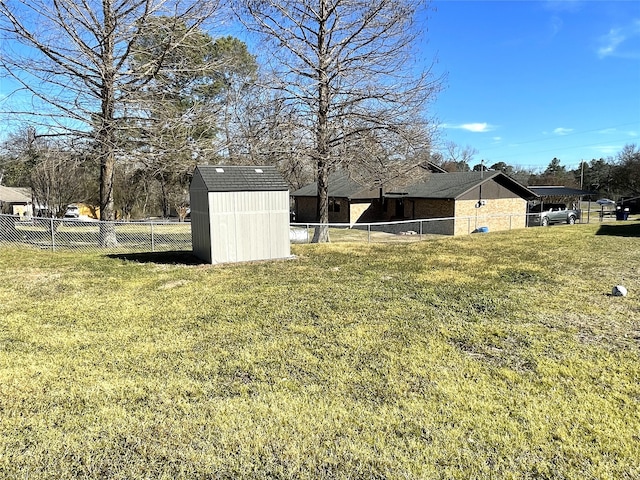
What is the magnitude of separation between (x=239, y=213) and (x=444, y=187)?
20123mm

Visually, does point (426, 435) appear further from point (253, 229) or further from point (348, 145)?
point (348, 145)

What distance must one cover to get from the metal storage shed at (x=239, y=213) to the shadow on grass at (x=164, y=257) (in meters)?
0.31

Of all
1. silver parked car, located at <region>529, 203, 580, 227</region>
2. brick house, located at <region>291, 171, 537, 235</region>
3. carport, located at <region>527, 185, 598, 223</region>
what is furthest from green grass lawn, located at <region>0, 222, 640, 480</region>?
carport, located at <region>527, 185, 598, 223</region>

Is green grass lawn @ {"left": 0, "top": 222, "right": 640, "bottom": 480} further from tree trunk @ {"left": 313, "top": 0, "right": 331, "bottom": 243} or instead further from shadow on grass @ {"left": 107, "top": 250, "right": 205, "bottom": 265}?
tree trunk @ {"left": 313, "top": 0, "right": 331, "bottom": 243}

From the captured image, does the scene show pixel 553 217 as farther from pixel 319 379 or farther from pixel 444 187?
pixel 319 379

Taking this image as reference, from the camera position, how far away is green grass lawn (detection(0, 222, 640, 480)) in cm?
274

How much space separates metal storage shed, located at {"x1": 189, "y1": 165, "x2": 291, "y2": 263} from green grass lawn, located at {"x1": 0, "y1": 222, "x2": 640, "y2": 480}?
193 cm

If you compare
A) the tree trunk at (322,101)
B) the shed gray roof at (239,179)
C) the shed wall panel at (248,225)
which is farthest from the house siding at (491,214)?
the shed gray roof at (239,179)

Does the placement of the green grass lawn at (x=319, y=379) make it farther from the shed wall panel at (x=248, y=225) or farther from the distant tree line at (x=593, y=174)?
the distant tree line at (x=593, y=174)

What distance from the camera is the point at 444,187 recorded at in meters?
27.1

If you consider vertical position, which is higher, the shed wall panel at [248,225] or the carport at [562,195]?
the carport at [562,195]

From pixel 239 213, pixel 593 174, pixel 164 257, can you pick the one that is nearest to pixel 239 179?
pixel 239 213

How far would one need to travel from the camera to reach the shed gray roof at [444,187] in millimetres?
25984

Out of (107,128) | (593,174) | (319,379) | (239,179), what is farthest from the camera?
(593,174)
